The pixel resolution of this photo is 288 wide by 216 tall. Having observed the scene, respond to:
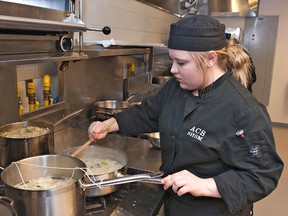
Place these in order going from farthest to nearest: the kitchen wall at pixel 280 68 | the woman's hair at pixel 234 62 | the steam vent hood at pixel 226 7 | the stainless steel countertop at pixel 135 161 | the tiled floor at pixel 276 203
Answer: the kitchen wall at pixel 280 68 → the steam vent hood at pixel 226 7 → the tiled floor at pixel 276 203 → the woman's hair at pixel 234 62 → the stainless steel countertop at pixel 135 161

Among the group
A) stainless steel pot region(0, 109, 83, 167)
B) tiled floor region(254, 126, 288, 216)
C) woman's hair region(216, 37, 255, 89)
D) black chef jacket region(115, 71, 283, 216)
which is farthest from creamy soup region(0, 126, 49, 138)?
tiled floor region(254, 126, 288, 216)

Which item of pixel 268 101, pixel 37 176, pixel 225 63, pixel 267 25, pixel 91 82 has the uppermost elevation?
pixel 267 25

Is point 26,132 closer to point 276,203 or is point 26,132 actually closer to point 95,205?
point 95,205

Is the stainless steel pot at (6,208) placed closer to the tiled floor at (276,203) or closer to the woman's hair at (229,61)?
the woman's hair at (229,61)

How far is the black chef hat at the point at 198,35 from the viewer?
3.16 feet

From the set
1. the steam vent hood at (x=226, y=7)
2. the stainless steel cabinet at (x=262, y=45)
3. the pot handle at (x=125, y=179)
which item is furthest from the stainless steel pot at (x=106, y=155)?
the stainless steel cabinet at (x=262, y=45)

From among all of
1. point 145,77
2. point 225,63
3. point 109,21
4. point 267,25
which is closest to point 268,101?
point 267,25

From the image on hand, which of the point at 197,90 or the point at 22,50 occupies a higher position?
the point at 22,50

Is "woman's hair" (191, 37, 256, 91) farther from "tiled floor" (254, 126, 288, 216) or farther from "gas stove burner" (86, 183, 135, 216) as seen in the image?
"tiled floor" (254, 126, 288, 216)

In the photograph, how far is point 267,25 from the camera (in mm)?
4898

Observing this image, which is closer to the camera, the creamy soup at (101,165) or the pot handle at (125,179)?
the pot handle at (125,179)

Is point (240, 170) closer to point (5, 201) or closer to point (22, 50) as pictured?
point (5, 201)

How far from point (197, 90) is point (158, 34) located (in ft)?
8.32

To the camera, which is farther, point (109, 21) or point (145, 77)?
point (145, 77)
